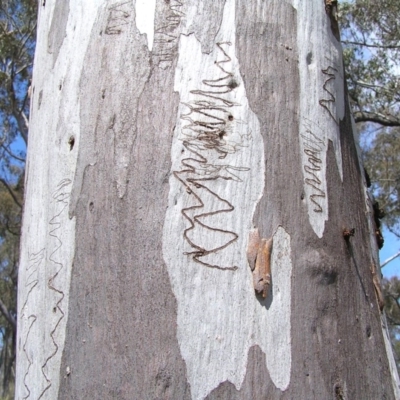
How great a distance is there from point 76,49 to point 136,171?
0.96 ft

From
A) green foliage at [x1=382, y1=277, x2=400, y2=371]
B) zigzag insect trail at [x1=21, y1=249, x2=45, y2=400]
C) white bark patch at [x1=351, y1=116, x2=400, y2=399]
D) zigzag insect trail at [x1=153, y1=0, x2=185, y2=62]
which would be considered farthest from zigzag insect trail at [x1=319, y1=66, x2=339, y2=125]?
green foliage at [x1=382, y1=277, x2=400, y2=371]

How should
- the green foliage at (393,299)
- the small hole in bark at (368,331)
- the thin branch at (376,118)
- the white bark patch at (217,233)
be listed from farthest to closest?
the green foliage at (393,299) → the thin branch at (376,118) → the small hole in bark at (368,331) → the white bark patch at (217,233)

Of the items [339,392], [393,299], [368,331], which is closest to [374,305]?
[368,331]

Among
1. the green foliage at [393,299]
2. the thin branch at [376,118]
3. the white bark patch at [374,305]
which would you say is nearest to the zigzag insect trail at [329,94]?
the white bark patch at [374,305]

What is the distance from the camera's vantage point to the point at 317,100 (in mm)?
994

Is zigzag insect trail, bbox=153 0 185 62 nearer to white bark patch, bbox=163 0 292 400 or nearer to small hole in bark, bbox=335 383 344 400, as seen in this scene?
white bark patch, bbox=163 0 292 400

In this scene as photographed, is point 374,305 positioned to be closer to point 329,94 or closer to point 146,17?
point 329,94

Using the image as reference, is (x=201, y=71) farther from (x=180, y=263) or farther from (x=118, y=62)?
(x=180, y=263)

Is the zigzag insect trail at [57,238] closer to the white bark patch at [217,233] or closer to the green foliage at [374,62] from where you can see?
the white bark patch at [217,233]

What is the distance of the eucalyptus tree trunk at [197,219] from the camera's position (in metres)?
0.80

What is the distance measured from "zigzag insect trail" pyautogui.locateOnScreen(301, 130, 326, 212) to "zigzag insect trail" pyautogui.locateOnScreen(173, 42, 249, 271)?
0.12m

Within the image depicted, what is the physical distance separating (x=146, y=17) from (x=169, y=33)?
0.05m

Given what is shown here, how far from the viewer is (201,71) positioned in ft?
3.06

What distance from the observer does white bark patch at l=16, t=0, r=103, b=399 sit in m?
0.88
